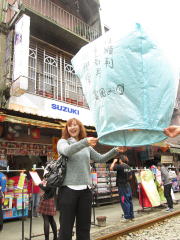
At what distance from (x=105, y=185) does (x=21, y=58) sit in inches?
260

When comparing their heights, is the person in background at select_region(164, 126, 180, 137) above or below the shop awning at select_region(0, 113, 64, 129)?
below

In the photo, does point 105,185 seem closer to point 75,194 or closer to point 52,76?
point 52,76

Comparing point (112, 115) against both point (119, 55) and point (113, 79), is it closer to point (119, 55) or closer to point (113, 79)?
point (113, 79)

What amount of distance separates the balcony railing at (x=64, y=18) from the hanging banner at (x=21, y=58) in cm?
301

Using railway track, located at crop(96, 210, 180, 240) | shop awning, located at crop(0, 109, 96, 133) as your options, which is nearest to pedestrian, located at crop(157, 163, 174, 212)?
railway track, located at crop(96, 210, 180, 240)

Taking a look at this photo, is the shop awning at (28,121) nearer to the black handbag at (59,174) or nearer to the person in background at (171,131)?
the black handbag at (59,174)

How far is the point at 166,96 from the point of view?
1826 millimetres

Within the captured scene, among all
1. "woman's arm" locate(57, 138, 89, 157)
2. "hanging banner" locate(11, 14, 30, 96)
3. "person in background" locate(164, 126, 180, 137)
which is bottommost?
"woman's arm" locate(57, 138, 89, 157)

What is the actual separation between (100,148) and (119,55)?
981 centimetres

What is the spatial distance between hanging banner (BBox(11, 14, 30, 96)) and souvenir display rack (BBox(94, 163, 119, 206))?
4820 mm

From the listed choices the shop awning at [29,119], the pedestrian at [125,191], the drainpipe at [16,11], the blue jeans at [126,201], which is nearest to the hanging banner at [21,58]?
the drainpipe at [16,11]

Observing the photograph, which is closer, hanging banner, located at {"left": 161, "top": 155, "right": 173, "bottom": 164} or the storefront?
the storefront

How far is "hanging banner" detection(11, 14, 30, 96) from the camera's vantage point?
732 cm

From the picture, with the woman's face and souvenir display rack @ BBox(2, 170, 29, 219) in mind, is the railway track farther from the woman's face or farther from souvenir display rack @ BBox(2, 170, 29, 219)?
the woman's face
